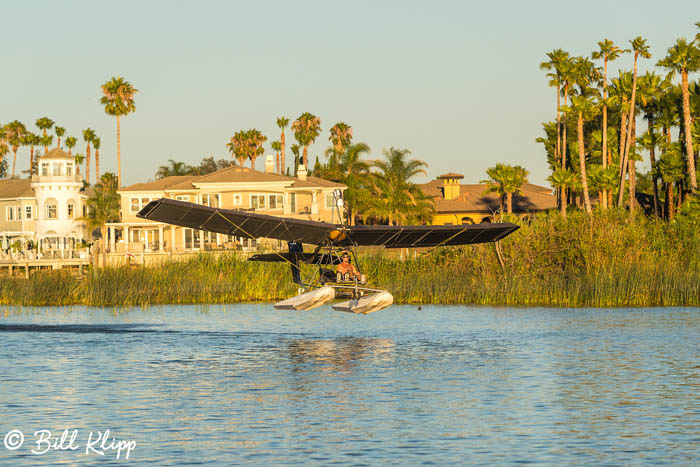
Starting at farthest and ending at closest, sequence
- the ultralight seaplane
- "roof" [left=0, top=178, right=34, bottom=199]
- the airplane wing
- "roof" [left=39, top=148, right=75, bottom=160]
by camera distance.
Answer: "roof" [left=0, top=178, right=34, bottom=199], "roof" [left=39, top=148, right=75, bottom=160], the ultralight seaplane, the airplane wing

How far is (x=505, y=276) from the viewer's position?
4269 cm

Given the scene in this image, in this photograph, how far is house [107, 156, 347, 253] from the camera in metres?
81.9

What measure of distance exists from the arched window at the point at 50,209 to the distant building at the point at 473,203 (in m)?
36.2

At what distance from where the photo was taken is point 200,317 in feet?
137

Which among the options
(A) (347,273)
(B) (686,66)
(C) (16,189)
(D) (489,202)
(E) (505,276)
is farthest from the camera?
(D) (489,202)

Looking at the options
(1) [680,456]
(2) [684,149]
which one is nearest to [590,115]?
(2) [684,149]

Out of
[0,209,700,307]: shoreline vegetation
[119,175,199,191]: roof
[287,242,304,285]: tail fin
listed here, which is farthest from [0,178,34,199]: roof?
[287,242,304,285]: tail fin

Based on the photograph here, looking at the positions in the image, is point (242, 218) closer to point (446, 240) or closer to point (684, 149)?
point (446, 240)

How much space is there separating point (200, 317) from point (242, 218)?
44.6 feet

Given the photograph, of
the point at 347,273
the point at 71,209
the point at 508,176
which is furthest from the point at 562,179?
the point at 347,273

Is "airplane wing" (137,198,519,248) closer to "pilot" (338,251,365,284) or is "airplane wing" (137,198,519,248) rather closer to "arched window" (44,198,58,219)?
"pilot" (338,251,365,284)

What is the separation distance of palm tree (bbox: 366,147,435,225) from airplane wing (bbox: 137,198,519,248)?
51069 millimetres

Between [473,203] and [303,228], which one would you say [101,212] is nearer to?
[473,203]

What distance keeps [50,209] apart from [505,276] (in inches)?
2341
